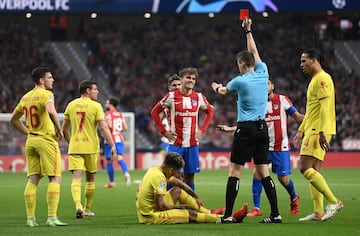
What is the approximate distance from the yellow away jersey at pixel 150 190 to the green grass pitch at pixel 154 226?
301 millimetres

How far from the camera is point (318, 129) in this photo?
12148mm

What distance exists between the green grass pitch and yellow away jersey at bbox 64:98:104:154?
113 centimetres

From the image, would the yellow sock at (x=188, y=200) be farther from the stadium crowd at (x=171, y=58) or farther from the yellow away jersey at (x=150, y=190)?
the stadium crowd at (x=171, y=58)

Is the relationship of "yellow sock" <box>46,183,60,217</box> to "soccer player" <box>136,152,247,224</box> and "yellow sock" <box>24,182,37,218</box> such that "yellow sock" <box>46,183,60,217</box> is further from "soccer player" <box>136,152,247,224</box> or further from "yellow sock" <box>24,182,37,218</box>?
"soccer player" <box>136,152,247,224</box>

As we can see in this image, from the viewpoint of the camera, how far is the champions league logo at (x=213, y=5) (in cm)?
3353

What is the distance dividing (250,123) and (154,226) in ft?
6.33

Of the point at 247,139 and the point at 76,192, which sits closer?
the point at 247,139

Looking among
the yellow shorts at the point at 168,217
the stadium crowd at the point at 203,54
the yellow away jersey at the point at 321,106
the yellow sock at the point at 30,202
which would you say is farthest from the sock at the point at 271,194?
the stadium crowd at the point at 203,54

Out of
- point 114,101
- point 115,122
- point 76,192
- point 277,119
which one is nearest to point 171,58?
point 115,122

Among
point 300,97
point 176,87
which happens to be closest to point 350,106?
point 300,97

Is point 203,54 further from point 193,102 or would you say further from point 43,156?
point 43,156

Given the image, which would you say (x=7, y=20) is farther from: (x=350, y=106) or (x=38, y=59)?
(x=350, y=106)

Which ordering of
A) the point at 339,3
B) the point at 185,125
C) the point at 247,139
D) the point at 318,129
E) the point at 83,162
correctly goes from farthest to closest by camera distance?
the point at 339,3, the point at 83,162, the point at 185,125, the point at 318,129, the point at 247,139

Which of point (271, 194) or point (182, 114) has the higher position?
point (182, 114)
